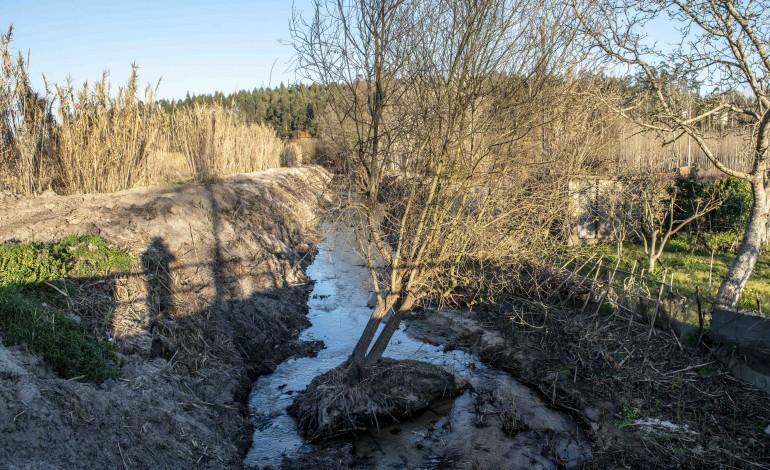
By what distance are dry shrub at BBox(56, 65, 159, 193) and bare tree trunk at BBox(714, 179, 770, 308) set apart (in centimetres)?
A: 929

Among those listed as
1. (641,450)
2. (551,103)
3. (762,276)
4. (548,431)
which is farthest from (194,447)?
(762,276)

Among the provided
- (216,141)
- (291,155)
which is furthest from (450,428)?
(291,155)

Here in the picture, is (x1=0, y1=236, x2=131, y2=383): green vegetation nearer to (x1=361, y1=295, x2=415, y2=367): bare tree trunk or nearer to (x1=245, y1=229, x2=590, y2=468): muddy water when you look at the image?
(x1=245, y1=229, x2=590, y2=468): muddy water

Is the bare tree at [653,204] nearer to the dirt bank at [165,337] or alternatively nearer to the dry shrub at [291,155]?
the dirt bank at [165,337]

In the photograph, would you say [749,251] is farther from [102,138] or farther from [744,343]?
[102,138]

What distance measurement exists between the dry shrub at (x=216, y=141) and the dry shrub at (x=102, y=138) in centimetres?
426

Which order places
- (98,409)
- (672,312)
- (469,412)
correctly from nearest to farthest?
Result: 1. (98,409)
2. (469,412)
3. (672,312)

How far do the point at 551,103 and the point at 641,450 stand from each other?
392cm

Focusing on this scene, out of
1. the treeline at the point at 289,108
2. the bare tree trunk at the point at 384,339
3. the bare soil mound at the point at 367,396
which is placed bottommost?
the bare soil mound at the point at 367,396

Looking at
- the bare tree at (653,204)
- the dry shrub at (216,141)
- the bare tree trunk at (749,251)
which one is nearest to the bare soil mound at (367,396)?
the bare tree trunk at (749,251)

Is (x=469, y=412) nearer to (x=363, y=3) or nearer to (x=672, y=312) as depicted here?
(x=672, y=312)

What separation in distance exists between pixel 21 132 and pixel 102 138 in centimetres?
114

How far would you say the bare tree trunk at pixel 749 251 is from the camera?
655 centimetres

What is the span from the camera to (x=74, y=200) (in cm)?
746
